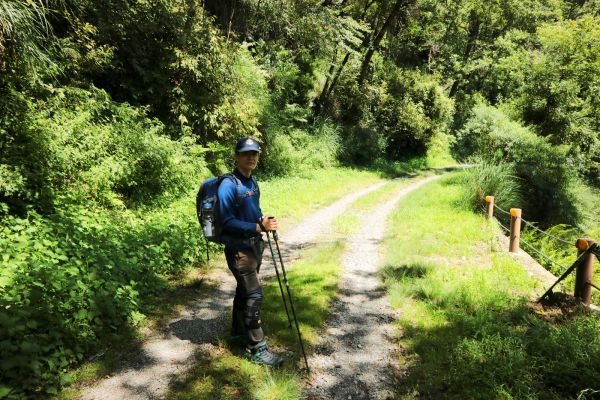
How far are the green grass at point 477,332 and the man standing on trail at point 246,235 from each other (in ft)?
5.64

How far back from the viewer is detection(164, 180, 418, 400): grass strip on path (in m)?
3.80

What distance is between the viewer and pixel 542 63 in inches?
800

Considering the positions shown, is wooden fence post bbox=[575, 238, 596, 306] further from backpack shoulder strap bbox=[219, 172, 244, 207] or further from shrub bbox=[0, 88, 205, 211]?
shrub bbox=[0, 88, 205, 211]

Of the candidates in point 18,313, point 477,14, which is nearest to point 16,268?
point 18,313

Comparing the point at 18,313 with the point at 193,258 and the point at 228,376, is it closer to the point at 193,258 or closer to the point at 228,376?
the point at 228,376

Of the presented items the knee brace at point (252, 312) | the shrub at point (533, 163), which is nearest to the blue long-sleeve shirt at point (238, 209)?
the knee brace at point (252, 312)

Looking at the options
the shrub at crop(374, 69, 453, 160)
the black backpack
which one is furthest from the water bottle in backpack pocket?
the shrub at crop(374, 69, 453, 160)

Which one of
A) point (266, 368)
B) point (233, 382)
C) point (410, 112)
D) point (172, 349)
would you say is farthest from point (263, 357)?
point (410, 112)

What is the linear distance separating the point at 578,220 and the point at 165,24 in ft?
56.9

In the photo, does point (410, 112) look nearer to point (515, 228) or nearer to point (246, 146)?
Answer: point (515, 228)

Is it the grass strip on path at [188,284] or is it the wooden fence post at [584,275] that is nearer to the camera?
the grass strip on path at [188,284]

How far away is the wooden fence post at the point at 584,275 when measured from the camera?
5.68 m

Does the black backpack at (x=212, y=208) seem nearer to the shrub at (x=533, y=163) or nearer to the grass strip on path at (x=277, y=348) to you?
the grass strip on path at (x=277, y=348)

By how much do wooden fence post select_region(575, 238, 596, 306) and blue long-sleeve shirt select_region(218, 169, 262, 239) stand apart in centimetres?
491
